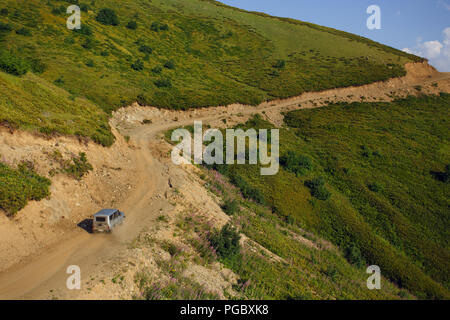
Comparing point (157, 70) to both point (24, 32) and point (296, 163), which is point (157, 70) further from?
point (296, 163)

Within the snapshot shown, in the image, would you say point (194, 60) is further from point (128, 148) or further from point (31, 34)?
point (128, 148)

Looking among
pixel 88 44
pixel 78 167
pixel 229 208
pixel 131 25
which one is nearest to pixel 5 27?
pixel 88 44

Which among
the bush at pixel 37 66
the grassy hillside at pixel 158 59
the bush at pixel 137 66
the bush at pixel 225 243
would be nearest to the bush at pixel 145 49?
the grassy hillside at pixel 158 59

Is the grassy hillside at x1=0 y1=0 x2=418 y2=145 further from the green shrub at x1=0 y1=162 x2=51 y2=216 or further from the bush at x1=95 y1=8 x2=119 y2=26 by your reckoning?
the green shrub at x1=0 y1=162 x2=51 y2=216

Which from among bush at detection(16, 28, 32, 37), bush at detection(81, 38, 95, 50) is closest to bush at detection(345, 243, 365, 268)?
bush at detection(81, 38, 95, 50)

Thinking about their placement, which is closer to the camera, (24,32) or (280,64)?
(24,32)

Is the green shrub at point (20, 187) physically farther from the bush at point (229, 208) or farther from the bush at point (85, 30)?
the bush at point (85, 30)
